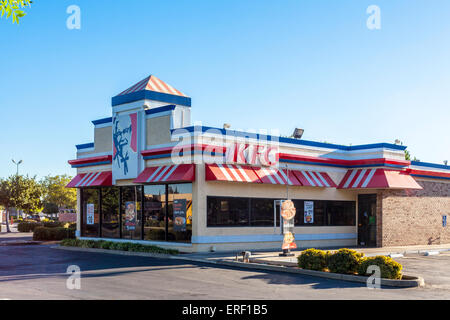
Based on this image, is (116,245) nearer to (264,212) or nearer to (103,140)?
(103,140)

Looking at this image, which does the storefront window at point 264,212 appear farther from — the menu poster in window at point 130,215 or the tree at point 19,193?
the tree at point 19,193

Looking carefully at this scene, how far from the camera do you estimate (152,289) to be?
13.1m

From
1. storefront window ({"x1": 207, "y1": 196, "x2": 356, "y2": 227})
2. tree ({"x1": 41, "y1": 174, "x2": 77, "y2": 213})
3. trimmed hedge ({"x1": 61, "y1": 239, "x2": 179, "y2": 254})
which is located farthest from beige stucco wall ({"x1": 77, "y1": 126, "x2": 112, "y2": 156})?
tree ({"x1": 41, "y1": 174, "x2": 77, "y2": 213})

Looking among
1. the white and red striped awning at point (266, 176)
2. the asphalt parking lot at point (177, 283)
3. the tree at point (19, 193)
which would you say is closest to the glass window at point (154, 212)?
the white and red striped awning at point (266, 176)

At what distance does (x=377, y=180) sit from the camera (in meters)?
27.3

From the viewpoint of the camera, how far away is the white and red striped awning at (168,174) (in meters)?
22.9

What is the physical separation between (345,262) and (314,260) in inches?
47.6

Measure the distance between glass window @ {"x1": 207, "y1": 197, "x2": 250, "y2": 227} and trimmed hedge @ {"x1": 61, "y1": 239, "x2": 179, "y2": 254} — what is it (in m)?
2.37

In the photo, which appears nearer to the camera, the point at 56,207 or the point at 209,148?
the point at 209,148

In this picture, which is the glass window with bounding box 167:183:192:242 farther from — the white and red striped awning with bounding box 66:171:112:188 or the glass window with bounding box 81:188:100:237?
the glass window with bounding box 81:188:100:237

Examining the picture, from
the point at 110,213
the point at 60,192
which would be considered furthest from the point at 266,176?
the point at 60,192
